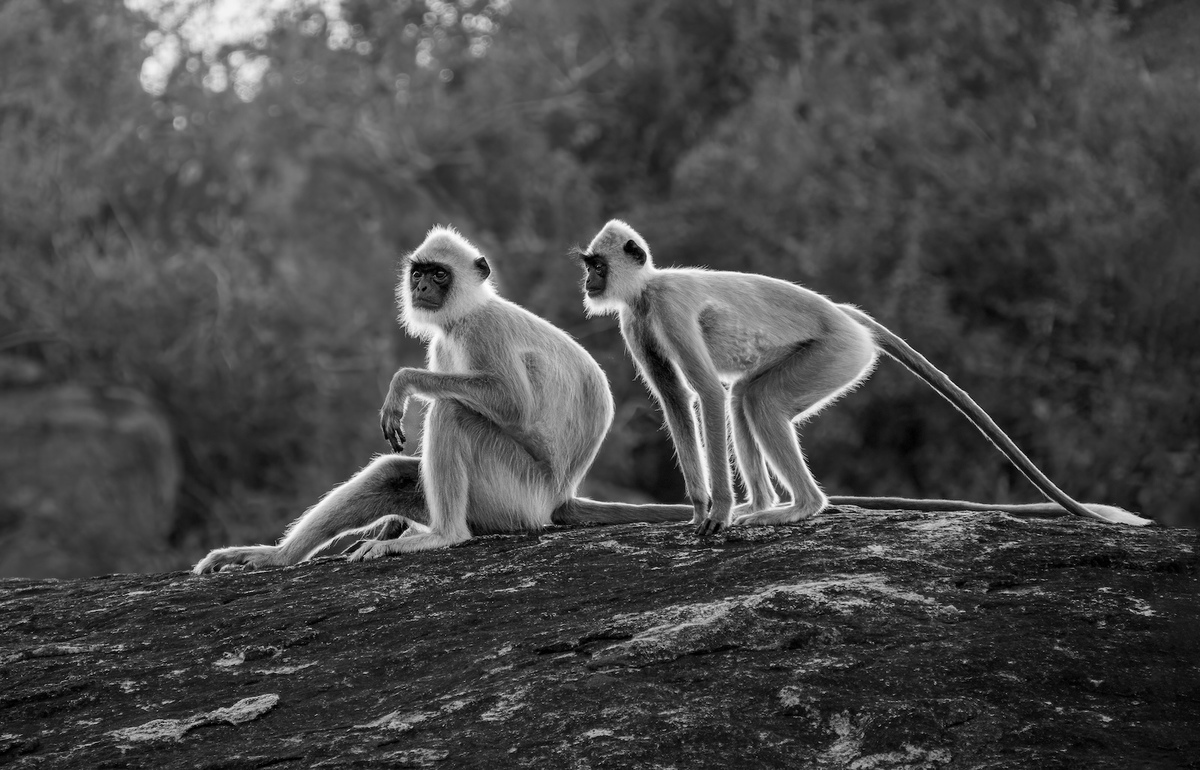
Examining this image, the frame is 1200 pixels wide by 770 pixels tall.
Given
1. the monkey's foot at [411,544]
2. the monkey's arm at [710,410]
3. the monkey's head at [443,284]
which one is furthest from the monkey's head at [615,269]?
the monkey's foot at [411,544]

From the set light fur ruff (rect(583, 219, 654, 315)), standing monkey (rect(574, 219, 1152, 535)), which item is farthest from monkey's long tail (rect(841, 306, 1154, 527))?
light fur ruff (rect(583, 219, 654, 315))

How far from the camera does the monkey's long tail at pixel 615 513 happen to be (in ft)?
18.1

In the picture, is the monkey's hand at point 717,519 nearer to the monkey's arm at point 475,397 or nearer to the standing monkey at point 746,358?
the standing monkey at point 746,358

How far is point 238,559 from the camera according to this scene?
5508 mm

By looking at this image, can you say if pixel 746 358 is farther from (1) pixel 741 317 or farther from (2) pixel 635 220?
(2) pixel 635 220

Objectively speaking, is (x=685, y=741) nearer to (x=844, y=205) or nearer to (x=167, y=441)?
(x=167, y=441)

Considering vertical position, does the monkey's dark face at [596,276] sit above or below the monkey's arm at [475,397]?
above

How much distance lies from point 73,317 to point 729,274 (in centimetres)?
1223

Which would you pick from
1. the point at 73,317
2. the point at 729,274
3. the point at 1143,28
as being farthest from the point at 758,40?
the point at 729,274

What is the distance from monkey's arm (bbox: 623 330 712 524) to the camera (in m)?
5.28

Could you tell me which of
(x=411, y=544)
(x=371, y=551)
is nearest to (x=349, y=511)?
(x=371, y=551)

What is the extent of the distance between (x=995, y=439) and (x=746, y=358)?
0.94 meters

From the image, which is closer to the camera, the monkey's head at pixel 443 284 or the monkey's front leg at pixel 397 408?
the monkey's front leg at pixel 397 408

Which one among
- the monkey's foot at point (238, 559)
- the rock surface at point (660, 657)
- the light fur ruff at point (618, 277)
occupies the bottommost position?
the rock surface at point (660, 657)
